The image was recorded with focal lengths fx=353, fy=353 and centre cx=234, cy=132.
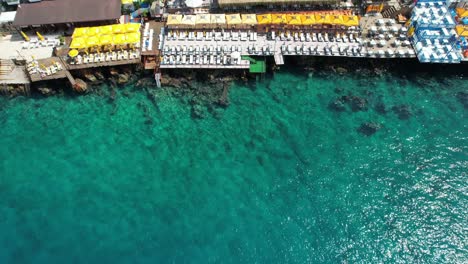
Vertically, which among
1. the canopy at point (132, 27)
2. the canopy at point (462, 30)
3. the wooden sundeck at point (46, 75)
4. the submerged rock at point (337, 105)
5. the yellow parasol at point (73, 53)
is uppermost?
the canopy at point (132, 27)

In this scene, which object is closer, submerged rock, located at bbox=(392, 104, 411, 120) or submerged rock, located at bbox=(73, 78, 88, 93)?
submerged rock, located at bbox=(392, 104, 411, 120)

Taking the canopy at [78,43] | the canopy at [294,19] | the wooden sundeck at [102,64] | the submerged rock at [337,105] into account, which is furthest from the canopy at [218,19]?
the submerged rock at [337,105]

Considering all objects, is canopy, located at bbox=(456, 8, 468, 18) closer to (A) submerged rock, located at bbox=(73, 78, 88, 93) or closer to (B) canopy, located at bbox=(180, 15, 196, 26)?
(B) canopy, located at bbox=(180, 15, 196, 26)

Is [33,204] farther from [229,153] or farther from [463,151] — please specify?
[463,151]

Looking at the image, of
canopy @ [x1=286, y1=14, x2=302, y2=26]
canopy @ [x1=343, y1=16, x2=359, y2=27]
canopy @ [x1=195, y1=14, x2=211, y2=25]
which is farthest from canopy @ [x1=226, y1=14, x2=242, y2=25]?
canopy @ [x1=343, y1=16, x2=359, y2=27]

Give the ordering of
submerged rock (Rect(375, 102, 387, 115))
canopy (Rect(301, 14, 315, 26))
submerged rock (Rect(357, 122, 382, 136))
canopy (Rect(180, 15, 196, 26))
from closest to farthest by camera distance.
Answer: submerged rock (Rect(357, 122, 382, 136))
submerged rock (Rect(375, 102, 387, 115))
canopy (Rect(301, 14, 315, 26))
canopy (Rect(180, 15, 196, 26))

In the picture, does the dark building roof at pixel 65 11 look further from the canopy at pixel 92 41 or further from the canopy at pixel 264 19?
the canopy at pixel 264 19

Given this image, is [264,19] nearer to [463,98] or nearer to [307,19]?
[307,19]
